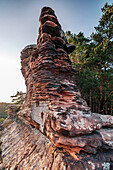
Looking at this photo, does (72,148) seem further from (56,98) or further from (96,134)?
(56,98)

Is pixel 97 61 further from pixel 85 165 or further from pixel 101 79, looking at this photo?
pixel 85 165

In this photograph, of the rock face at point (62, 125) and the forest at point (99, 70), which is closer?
the rock face at point (62, 125)

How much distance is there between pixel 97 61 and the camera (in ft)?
35.1

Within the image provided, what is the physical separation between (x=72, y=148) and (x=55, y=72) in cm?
524

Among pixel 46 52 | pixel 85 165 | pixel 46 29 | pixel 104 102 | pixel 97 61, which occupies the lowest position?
pixel 85 165

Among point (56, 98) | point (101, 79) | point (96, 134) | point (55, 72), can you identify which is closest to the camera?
point (96, 134)

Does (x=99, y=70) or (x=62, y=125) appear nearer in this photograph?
(x=62, y=125)

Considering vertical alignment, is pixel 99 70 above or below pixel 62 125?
above

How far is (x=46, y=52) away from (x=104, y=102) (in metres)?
11.3

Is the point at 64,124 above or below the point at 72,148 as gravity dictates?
above

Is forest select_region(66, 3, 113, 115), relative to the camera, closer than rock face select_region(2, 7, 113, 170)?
No

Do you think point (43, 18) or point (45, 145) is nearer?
point (45, 145)

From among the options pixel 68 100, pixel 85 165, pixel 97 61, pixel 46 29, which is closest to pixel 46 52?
pixel 46 29

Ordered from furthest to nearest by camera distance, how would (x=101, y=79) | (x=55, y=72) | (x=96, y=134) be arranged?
1. (x=101, y=79)
2. (x=55, y=72)
3. (x=96, y=134)
